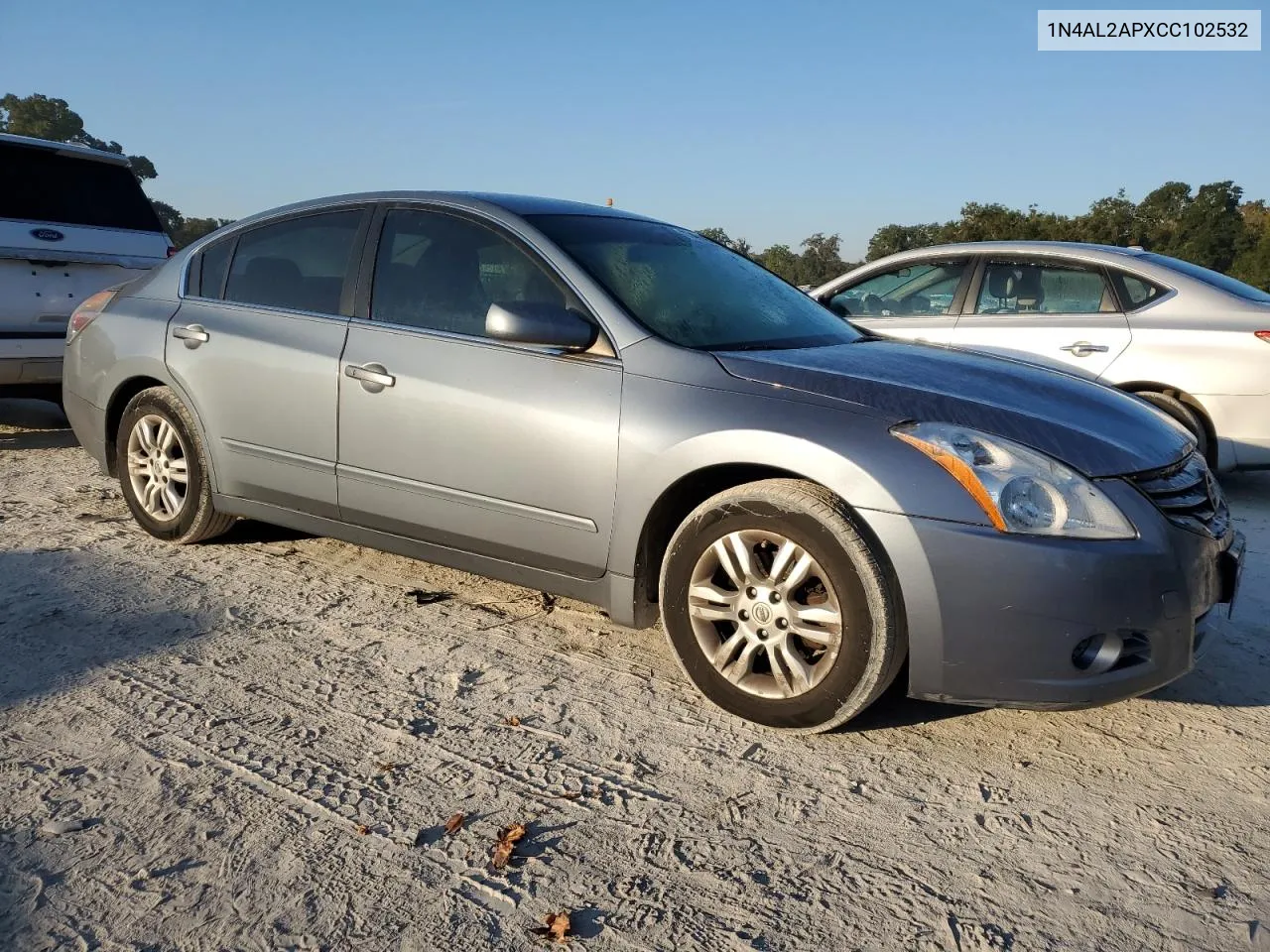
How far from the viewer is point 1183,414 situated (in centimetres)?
660

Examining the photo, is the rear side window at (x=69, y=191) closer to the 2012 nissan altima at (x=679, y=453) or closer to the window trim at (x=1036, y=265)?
the 2012 nissan altima at (x=679, y=453)

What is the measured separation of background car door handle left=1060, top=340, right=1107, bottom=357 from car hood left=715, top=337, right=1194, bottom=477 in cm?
325

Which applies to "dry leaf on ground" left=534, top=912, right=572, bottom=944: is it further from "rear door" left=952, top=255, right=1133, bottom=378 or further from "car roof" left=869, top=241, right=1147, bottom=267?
"car roof" left=869, top=241, right=1147, bottom=267

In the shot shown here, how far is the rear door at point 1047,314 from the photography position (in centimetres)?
686

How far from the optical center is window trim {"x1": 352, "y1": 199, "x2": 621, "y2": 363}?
362 centimetres

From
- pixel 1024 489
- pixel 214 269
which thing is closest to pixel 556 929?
pixel 1024 489

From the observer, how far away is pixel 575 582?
3.66 meters

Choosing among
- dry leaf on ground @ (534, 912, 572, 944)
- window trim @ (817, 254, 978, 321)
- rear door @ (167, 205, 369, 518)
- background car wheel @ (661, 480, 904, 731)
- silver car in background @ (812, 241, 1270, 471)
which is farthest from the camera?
window trim @ (817, 254, 978, 321)

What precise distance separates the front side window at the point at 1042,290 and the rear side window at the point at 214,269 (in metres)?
4.82

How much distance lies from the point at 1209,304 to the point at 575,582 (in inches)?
193

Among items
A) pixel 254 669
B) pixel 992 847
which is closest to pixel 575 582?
pixel 254 669

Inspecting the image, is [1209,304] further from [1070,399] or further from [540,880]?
[540,880]

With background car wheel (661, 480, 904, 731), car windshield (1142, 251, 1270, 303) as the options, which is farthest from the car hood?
car windshield (1142, 251, 1270, 303)

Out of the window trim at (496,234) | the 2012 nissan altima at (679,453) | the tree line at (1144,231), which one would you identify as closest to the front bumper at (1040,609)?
the 2012 nissan altima at (679,453)
